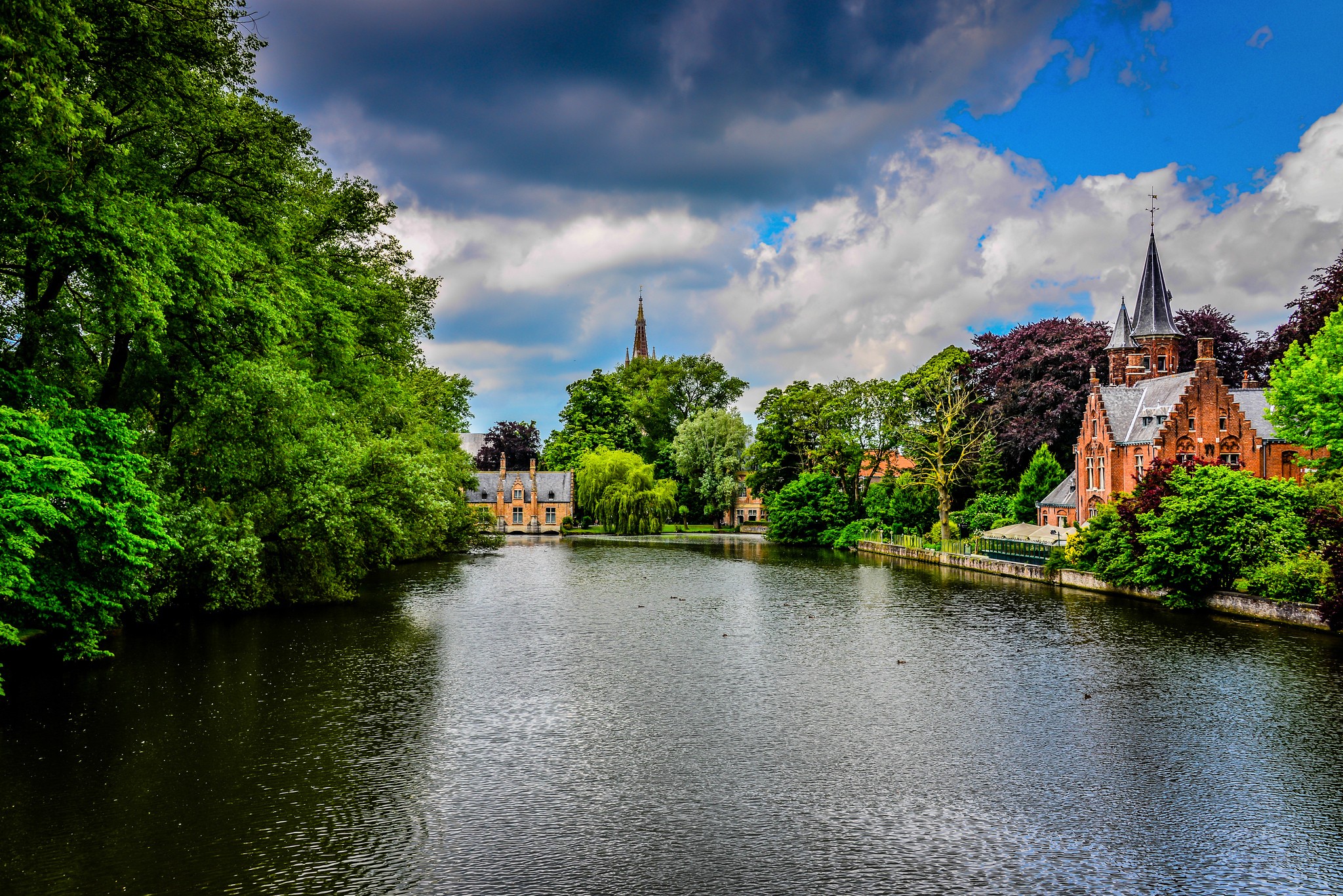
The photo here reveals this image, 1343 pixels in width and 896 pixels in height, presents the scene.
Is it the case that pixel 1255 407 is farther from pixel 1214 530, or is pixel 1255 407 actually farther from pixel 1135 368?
Result: pixel 1214 530

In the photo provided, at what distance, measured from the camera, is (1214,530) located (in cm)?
2412

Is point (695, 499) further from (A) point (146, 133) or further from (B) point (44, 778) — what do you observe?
(B) point (44, 778)

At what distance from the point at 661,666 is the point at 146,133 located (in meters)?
15.0

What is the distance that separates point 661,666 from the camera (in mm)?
17672

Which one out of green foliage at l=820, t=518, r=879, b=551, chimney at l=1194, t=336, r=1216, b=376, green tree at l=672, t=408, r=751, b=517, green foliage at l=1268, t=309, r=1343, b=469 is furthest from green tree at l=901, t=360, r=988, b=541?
green tree at l=672, t=408, r=751, b=517

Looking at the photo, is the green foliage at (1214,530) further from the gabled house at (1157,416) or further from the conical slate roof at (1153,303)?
the conical slate roof at (1153,303)

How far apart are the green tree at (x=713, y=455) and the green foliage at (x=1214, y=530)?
4624 centimetres

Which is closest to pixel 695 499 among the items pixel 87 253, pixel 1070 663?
pixel 1070 663

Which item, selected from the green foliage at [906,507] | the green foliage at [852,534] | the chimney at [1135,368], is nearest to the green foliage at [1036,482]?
the chimney at [1135,368]

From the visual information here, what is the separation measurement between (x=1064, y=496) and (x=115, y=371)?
129 ft

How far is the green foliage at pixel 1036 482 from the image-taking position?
146 ft

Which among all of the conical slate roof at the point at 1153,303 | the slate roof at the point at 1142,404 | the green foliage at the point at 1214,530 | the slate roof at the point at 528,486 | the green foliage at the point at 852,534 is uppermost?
the conical slate roof at the point at 1153,303

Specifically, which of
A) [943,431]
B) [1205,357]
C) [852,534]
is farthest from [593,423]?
[1205,357]

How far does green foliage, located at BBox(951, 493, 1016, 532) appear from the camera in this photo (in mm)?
45656
